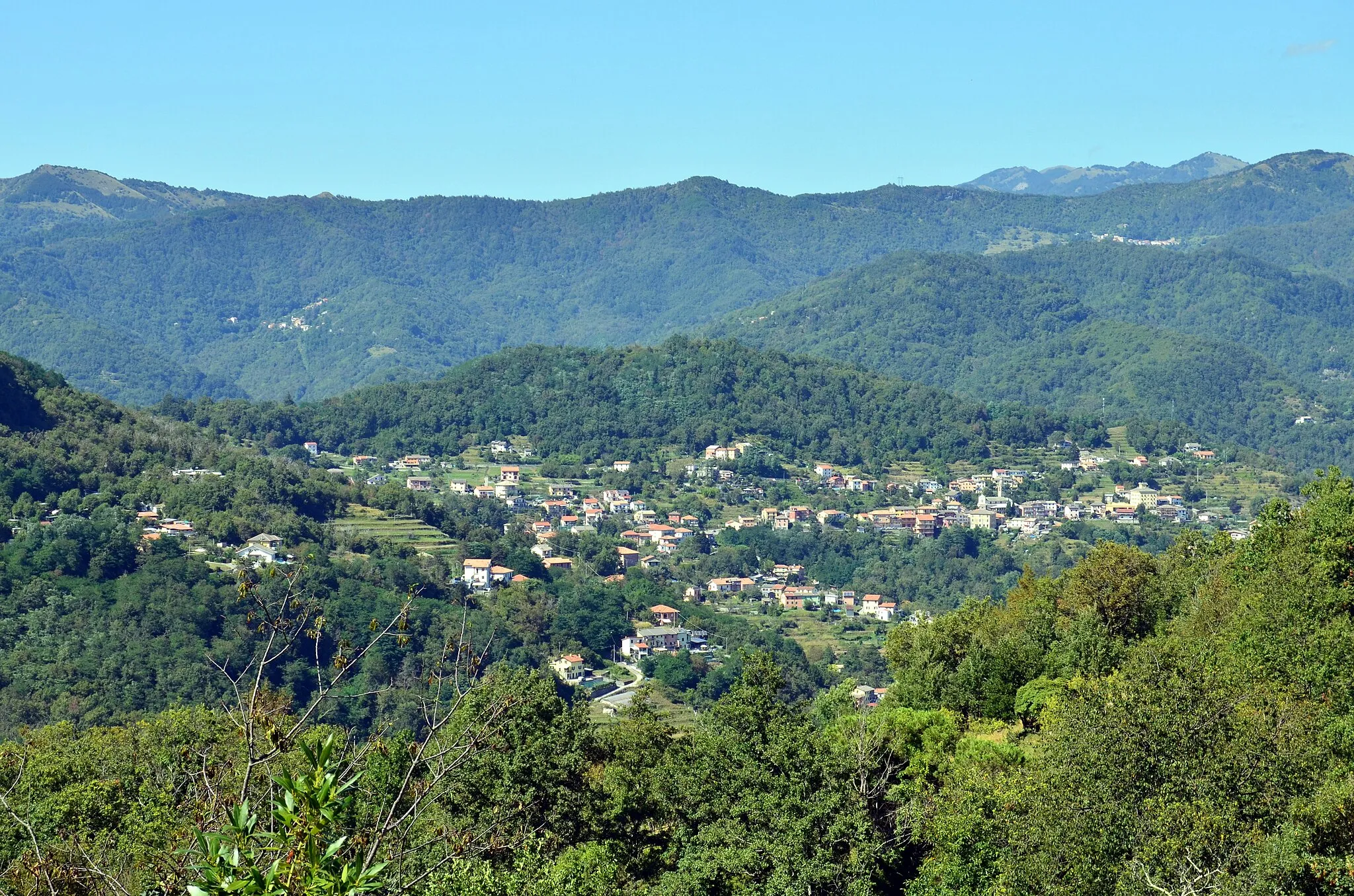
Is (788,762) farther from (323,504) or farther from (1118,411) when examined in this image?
(1118,411)

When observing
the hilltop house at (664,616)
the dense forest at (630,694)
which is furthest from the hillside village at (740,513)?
the dense forest at (630,694)

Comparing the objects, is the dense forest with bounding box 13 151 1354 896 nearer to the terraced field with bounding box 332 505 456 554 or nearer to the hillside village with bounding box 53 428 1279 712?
the terraced field with bounding box 332 505 456 554

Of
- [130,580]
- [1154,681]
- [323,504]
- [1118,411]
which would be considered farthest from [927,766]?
[1118,411]

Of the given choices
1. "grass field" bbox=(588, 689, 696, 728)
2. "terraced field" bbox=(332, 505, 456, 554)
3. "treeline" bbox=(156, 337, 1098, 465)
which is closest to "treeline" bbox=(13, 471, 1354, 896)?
Answer: "grass field" bbox=(588, 689, 696, 728)

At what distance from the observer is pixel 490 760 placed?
21734 mm

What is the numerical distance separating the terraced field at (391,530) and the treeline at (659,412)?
156ft

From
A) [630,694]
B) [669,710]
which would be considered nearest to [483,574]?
[630,694]

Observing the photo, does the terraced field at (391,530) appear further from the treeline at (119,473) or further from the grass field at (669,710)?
the grass field at (669,710)

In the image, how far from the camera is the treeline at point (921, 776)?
1645cm

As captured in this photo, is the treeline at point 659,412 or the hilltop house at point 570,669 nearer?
the hilltop house at point 570,669

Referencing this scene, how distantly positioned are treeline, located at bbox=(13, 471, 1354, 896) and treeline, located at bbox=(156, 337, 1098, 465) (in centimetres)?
10962

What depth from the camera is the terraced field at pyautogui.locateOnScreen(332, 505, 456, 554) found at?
261ft

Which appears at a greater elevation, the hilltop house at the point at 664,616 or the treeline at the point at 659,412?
the treeline at the point at 659,412

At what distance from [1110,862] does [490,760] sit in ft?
30.3
